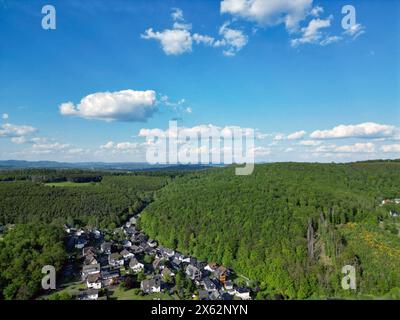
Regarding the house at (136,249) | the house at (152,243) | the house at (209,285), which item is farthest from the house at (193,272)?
the house at (152,243)

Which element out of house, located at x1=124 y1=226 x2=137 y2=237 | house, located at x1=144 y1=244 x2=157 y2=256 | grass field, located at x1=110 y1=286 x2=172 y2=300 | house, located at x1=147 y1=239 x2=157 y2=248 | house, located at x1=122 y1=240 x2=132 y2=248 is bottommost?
house, located at x1=147 y1=239 x2=157 y2=248

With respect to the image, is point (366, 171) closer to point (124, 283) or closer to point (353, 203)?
point (353, 203)

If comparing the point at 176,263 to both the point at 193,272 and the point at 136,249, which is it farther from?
the point at 136,249

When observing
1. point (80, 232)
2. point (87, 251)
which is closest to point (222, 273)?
point (87, 251)

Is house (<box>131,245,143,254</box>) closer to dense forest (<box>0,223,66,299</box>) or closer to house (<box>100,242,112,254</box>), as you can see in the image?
house (<box>100,242,112,254</box>)

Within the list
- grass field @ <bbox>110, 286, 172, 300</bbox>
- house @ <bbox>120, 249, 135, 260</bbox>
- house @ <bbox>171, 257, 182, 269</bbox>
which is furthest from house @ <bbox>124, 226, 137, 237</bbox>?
grass field @ <bbox>110, 286, 172, 300</bbox>

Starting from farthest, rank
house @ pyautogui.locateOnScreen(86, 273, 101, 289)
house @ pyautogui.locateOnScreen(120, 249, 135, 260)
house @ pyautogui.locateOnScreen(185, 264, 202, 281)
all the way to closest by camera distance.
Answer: house @ pyautogui.locateOnScreen(120, 249, 135, 260), house @ pyautogui.locateOnScreen(185, 264, 202, 281), house @ pyautogui.locateOnScreen(86, 273, 101, 289)
